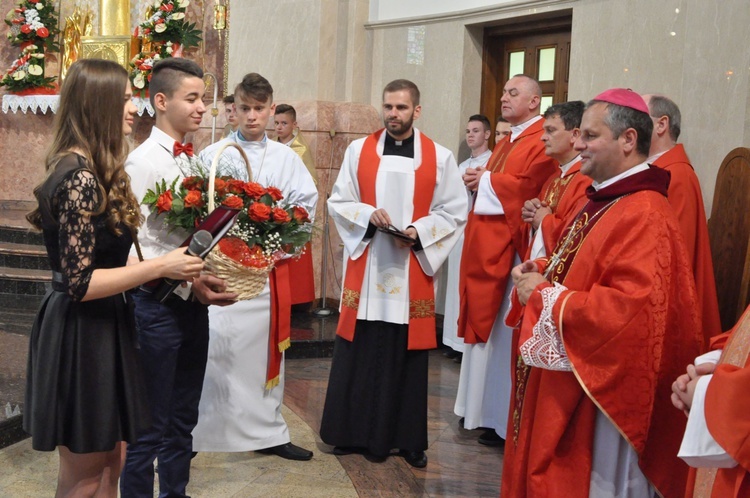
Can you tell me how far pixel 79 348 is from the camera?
103 inches

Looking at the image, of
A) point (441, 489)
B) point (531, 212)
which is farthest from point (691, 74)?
point (441, 489)

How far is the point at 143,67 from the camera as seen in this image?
8.62m

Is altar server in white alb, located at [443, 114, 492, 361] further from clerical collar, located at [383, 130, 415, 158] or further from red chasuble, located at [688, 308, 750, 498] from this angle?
red chasuble, located at [688, 308, 750, 498]

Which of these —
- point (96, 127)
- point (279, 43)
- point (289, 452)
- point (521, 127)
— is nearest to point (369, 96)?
point (279, 43)

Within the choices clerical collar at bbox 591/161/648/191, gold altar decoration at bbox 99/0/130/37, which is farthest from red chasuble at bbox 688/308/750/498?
gold altar decoration at bbox 99/0/130/37

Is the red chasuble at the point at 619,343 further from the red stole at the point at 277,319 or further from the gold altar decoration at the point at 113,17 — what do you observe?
the gold altar decoration at the point at 113,17

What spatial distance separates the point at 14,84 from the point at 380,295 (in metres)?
6.64

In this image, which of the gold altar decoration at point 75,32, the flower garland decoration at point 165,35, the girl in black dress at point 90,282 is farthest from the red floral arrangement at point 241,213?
the gold altar decoration at point 75,32

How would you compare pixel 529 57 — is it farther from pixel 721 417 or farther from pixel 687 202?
pixel 721 417

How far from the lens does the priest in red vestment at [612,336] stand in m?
2.78

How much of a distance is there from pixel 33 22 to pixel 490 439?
7.40m

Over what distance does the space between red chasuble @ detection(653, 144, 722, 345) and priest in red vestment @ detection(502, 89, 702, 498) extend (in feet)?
2.55

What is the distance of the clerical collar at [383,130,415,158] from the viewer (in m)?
4.64

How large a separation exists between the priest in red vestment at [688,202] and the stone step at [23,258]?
578 cm
